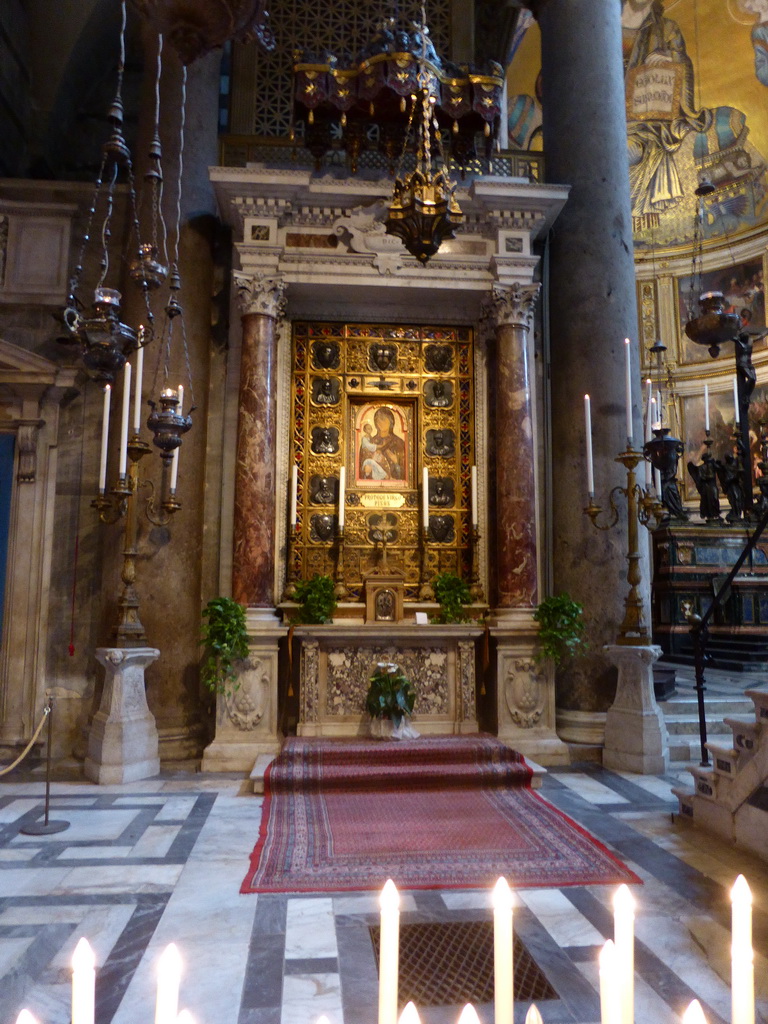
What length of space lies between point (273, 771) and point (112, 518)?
9.23ft

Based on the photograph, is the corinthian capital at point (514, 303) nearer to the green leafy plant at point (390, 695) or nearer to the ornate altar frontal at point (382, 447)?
the ornate altar frontal at point (382, 447)

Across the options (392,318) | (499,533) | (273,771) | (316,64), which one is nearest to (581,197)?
(392,318)

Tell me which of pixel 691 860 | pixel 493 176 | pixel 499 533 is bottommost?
pixel 691 860

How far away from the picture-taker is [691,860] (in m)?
4.40

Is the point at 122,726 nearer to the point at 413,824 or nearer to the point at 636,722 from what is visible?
the point at 413,824

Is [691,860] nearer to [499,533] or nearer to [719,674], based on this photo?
[499,533]

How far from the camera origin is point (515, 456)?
7.71m

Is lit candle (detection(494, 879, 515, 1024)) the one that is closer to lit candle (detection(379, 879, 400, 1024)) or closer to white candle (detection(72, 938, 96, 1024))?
lit candle (detection(379, 879, 400, 1024))

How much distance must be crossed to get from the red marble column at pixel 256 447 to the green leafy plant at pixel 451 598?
1.68 metres

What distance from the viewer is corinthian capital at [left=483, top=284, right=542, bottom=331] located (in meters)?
7.89

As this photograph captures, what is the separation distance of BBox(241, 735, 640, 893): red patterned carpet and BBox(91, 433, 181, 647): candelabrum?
1679 millimetres

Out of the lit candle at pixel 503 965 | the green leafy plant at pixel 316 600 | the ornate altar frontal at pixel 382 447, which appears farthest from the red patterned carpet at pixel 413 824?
the lit candle at pixel 503 965

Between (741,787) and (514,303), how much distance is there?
5074 mm

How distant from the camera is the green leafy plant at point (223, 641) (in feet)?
22.2
